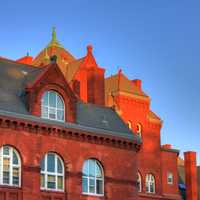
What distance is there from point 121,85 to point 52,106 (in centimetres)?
2289

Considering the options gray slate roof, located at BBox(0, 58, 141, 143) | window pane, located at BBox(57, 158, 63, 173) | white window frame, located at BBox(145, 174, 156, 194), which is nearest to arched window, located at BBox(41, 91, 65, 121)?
gray slate roof, located at BBox(0, 58, 141, 143)

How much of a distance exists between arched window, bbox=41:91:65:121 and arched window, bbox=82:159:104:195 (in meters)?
3.89

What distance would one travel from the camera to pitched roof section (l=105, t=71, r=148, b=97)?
64562 mm

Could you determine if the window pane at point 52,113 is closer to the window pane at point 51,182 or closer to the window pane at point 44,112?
the window pane at point 44,112

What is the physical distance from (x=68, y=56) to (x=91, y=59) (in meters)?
7.11

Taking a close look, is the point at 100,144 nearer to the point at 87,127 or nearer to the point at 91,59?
the point at 87,127

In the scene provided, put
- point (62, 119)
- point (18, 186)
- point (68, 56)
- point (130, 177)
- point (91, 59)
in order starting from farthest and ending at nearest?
point (68, 56), point (91, 59), point (130, 177), point (62, 119), point (18, 186)

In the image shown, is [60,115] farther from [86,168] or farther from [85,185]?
[85,185]

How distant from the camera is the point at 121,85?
213 ft

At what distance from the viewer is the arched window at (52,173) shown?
40.8 meters

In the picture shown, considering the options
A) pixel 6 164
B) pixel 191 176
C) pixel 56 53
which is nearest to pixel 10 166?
pixel 6 164

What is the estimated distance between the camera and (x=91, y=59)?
61.5 m

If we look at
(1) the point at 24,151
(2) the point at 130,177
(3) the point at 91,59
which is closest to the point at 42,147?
(1) the point at 24,151

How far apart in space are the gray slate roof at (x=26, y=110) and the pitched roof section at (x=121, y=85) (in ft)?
49.6
